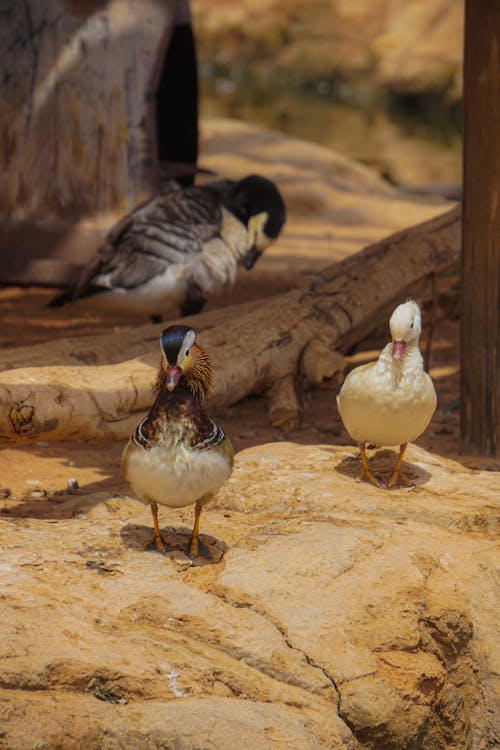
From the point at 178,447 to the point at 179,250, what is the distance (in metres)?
3.28

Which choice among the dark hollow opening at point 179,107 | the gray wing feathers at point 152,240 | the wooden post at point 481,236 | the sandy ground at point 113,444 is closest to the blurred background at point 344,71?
the dark hollow opening at point 179,107

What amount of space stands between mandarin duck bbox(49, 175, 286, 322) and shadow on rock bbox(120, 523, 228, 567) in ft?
9.30

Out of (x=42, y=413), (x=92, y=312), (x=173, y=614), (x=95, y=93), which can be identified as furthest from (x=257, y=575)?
(x=95, y=93)

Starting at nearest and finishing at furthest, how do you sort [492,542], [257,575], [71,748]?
[71,748] → [257,575] → [492,542]

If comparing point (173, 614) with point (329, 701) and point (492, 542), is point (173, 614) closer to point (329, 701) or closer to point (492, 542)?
point (329, 701)

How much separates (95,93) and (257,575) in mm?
5733

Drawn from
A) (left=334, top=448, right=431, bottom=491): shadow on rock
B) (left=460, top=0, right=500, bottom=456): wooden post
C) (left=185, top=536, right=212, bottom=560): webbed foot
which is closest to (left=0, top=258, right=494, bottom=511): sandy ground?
(left=460, top=0, right=500, bottom=456): wooden post

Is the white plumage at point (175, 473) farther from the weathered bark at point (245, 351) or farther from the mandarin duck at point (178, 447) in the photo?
the weathered bark at point (245, 351)

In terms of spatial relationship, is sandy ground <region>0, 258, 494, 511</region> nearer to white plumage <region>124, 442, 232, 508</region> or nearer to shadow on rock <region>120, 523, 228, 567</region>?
shadow on rock <region>120, 523, 228, 567</region>

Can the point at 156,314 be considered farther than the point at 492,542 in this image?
Yes

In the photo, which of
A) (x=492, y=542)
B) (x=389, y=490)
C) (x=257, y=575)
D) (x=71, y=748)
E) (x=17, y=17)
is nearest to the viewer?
(x=71, y=748)

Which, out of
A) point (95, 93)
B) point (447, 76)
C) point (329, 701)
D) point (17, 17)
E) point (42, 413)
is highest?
point (17, 17)

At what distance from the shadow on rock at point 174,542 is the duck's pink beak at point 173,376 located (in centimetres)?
61

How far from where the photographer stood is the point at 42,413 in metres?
4.76
